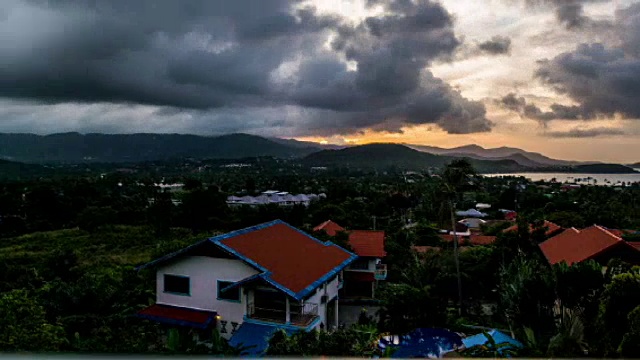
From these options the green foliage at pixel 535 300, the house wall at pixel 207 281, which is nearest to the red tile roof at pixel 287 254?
the house wall at pixel 207 281

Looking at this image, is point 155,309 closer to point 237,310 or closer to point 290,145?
point 237,310

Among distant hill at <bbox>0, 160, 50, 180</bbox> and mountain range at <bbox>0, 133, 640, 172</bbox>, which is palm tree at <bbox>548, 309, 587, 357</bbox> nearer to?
distant hill at <bbox>0, 160, 50, 180</bbox>

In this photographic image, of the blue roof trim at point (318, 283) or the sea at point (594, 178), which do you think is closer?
the blue roof trim at point (318, 283)

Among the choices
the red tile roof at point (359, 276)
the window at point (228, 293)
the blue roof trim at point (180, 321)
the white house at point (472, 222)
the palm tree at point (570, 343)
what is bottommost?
the white house at point (472, 222)

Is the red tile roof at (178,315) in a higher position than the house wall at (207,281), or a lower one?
lower

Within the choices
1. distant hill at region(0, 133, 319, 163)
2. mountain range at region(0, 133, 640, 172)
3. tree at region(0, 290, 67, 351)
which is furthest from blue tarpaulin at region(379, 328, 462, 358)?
distant hill at region(0, 133, 319, 163)

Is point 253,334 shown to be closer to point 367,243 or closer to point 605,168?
point 367,243

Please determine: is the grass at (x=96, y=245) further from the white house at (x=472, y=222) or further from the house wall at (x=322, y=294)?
the white house at (x=472, y=222)
